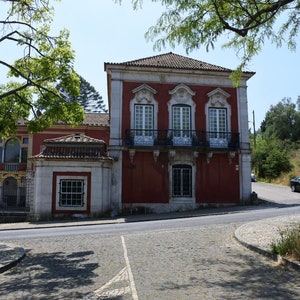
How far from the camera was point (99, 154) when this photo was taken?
22.7 meters

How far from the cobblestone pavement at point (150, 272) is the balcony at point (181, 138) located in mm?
13299

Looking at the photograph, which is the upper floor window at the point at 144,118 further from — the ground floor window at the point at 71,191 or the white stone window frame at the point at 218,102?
the ground floor window at the point at 71,191

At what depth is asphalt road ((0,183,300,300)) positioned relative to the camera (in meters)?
6.00

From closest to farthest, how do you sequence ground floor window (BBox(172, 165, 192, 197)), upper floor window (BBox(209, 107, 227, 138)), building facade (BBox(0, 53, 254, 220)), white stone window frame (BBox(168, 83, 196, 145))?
building facade (BBox(0, 53, 254, 220)), ground floor window (BBox(172, 165, 192, 197)), white stone window frame (BBox(168, 83, 196, 145)), upper floor window (BBox(209, 107, 227, 138))

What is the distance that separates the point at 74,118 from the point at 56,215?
1107cm

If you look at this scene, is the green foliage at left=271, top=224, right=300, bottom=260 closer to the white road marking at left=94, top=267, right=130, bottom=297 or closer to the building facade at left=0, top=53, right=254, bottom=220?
the white road marking at left=94, top=267, right=130, bottom=297

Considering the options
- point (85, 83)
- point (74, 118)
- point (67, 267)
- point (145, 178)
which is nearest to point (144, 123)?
point (145, 178)

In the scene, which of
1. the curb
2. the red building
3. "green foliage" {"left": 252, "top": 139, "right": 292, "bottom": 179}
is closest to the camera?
the curb

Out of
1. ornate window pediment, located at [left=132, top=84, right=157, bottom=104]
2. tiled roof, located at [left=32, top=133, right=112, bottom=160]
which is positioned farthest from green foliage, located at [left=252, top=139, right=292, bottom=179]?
tiled roof, located at [left=32, top=133, right=112, bottom=160]

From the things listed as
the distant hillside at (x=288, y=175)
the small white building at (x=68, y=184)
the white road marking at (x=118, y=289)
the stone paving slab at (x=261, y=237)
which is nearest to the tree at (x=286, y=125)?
the distant hillside at (x=288, y=175)

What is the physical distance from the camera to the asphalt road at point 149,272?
19.7 feet

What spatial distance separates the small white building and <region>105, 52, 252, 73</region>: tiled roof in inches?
284

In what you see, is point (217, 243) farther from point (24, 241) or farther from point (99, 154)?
point (99, 154)

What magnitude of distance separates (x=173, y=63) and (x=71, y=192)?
11539 mm
